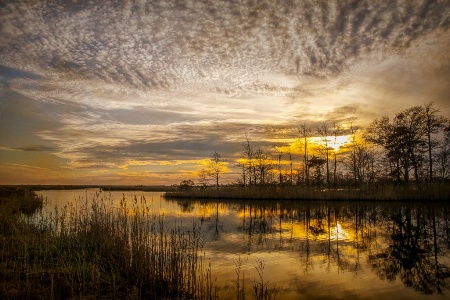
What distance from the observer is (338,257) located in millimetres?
10391

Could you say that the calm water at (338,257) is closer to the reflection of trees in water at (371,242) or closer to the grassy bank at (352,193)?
the reflection of trees in water at (371,242)

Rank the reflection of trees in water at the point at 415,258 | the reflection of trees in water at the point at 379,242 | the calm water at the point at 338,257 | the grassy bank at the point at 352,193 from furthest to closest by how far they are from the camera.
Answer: the grassy bank at the point at 352,193
the reflection of trees in water at the point at 379,242
the reflection of trees in water at the point at 415,258
the calm water at the point at 338,257

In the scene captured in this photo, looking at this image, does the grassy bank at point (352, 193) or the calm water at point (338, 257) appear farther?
the grassy bank at point (352, 193)

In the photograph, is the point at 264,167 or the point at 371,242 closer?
the point at 371,242

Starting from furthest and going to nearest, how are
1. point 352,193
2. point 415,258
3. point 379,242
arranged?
point 352,193, point 379,242, point 415,258

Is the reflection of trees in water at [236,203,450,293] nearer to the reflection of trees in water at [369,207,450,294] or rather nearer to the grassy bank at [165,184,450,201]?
the reflection of trees in water at [369,207,450,294]

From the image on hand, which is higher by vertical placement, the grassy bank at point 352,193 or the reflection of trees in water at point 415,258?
the grassy bank at point 352,193

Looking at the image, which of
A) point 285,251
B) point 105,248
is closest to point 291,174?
point 285,251

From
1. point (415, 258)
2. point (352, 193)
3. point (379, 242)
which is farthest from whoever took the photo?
point (352, 193)

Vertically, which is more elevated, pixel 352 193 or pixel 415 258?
pixel 352 193

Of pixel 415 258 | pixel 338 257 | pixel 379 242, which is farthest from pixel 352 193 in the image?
pixel 338 257

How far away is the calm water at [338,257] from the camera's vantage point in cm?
745

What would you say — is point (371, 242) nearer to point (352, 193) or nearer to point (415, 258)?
point (415, 258)

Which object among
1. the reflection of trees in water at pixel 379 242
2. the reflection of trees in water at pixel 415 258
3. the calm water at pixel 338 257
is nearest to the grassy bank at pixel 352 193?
the reflection of trees in water at pixel 379 242
